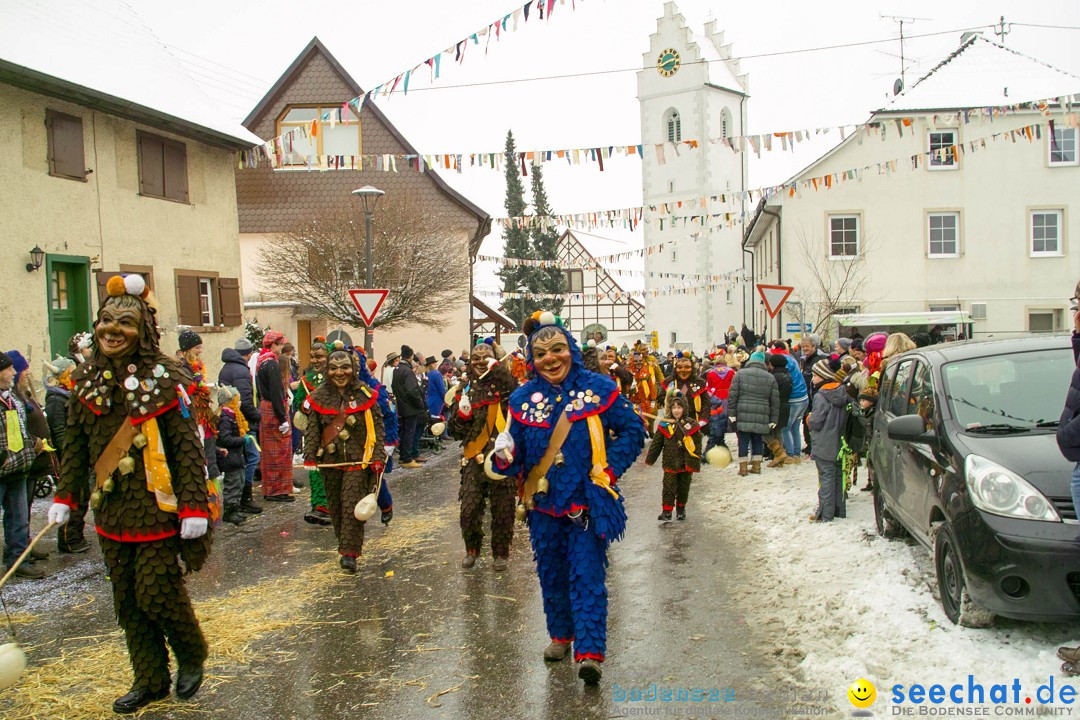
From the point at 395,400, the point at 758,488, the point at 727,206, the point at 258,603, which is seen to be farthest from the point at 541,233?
the point at 258,603

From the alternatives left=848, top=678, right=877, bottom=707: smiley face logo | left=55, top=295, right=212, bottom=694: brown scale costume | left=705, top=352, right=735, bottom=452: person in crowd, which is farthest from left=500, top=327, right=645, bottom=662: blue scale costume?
left=705, top=352, right=735, bottom=452: person in crowd

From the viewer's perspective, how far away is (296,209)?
104ft

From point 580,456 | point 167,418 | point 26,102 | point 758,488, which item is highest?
point 26,102

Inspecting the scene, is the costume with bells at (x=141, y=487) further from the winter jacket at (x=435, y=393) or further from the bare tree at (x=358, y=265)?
the bare tree at (x=358, y=265)

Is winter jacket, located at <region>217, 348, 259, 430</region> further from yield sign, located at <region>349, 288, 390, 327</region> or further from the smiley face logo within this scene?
the smiley face logo

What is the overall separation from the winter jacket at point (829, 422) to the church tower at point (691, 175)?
1778 inches

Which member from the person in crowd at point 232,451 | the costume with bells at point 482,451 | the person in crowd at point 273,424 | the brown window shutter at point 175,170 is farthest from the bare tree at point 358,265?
the costume with bells at point 482,451

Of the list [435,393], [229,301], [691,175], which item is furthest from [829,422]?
[691,175]

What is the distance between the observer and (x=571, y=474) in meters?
5.04

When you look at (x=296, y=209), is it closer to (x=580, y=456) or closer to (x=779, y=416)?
(x=779, y=416)

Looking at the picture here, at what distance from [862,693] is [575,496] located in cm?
173

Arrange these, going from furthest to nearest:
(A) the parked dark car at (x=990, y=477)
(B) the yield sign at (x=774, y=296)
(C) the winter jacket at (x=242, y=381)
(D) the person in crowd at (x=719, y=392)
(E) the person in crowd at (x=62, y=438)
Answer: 1. (D) the person in crowd at (x=719, y=392)
2. (B) the yield sign at (x=774, y=296)
3. (C) the winter jacket at (x=242, y=381)
4. (E) the person in crowd at (x=62, y=438)
5. (A) the parked dark car at (x=990, y=477)

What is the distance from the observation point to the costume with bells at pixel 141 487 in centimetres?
466

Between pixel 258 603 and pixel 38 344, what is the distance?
10.1m
